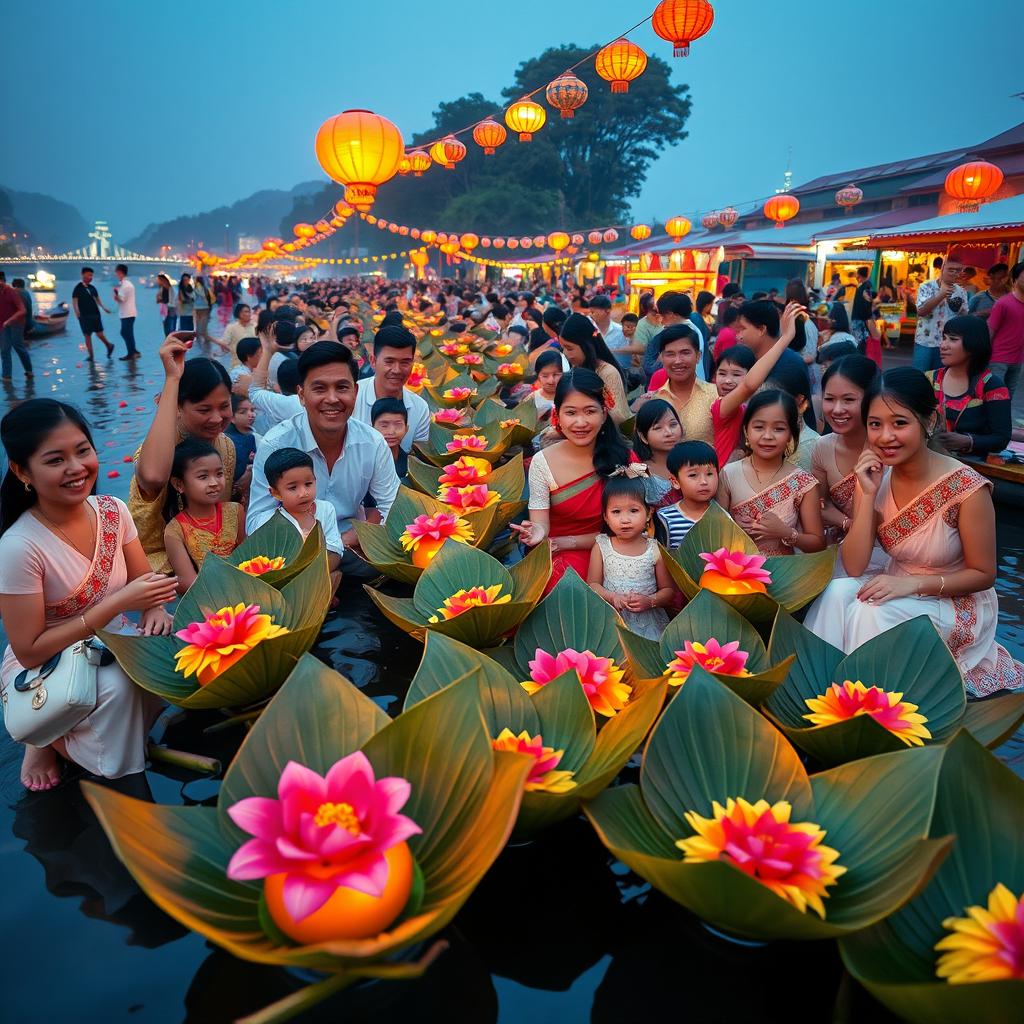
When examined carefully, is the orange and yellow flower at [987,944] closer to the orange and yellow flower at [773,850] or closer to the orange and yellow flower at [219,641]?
the orange and yellow flower at [773,850]

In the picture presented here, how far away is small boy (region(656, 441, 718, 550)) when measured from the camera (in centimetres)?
310

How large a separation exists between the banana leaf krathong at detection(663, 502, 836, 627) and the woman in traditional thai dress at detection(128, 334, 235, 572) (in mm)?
1906

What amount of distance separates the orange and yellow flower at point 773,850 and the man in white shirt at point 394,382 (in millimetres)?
3343

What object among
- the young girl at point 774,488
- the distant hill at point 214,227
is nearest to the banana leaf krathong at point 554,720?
the young girl at point 774,488

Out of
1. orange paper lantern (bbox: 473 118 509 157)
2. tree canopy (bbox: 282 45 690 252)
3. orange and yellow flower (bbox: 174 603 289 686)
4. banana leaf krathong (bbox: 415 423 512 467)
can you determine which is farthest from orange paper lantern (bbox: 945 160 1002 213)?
tree canopy (bbox: 282 45 690 252)

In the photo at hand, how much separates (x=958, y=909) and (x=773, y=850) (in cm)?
34

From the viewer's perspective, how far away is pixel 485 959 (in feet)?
4.99

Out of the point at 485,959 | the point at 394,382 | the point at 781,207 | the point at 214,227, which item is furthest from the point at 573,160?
the point at 214,227

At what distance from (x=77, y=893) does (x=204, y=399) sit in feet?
6.64

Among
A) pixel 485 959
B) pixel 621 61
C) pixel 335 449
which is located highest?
pixel 621 61

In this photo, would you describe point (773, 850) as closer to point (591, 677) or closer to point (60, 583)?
point (591, 677)

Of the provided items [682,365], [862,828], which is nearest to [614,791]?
[862,828]

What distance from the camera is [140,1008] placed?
1438 mm

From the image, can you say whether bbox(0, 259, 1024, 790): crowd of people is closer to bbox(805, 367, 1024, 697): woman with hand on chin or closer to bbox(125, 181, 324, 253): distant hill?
bbox(805, 367, 1024, 697): woman with hand on chin
